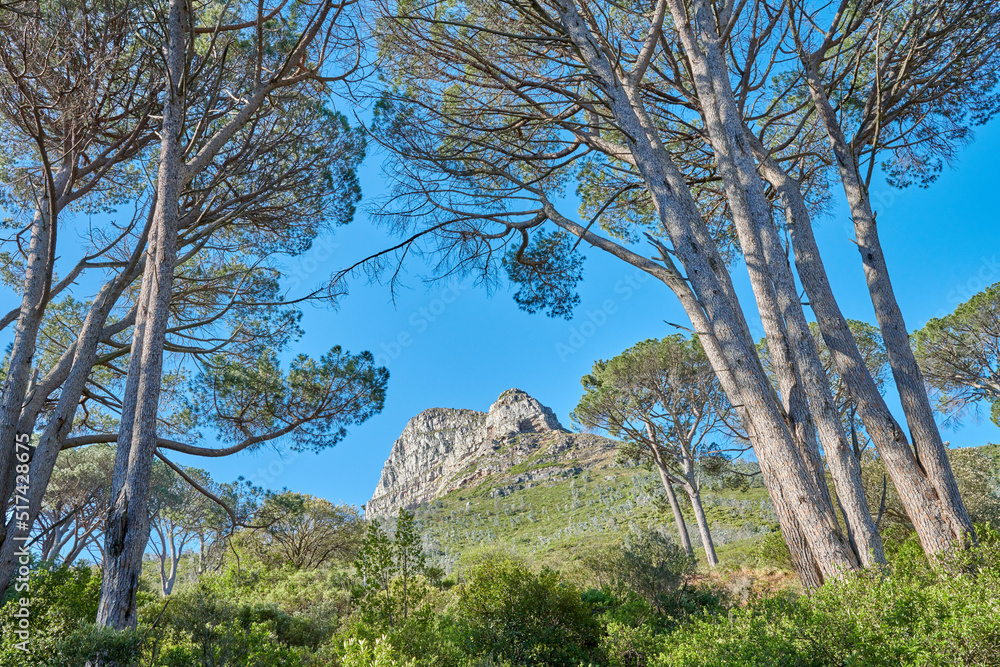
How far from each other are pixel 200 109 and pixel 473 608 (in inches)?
285

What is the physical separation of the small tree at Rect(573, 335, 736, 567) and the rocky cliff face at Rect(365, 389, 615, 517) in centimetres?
3609

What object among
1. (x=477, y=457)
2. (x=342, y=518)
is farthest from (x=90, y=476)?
(x=477, y=457)

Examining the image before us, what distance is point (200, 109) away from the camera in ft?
23.6

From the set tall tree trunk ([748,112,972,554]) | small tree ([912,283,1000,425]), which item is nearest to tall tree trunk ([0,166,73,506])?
tall tree trunk ([748,112,972,554])

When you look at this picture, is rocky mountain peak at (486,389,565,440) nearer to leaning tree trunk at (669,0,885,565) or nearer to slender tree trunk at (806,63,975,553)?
slender tree trunk at (806,63,975,553)

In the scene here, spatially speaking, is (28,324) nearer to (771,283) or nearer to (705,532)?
(771,283)

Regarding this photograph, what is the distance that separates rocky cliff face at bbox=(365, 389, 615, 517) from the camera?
54.8 metres

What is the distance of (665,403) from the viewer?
13656 mm

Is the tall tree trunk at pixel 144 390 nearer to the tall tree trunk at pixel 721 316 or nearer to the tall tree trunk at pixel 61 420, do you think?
the tall tree trunk at pixel 61 420

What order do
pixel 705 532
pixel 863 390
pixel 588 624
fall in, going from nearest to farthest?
1. pixel 863 390
2. pixel 588 624
3. pixel 705 532

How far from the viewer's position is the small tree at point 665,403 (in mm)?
13289

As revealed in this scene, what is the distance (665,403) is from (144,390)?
11.9 m

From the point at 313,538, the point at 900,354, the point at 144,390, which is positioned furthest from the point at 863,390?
the point at 313,538

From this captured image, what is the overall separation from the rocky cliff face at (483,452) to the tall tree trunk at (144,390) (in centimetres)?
4486
